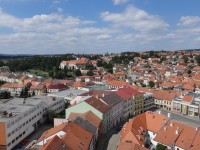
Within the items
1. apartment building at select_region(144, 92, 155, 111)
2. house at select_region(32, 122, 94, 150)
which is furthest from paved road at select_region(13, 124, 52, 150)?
apartment building at select_region(144, 92, 155, 111)

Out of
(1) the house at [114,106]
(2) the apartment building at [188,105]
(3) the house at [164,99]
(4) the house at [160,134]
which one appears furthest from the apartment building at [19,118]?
(2) the apartment building at [188,105]

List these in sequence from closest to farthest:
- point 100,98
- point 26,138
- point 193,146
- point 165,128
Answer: point 193,146 → point 165,128 → point 26,138 → point 100,98

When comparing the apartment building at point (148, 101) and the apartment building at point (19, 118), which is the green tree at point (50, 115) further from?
the apartment building at point (148, 101)

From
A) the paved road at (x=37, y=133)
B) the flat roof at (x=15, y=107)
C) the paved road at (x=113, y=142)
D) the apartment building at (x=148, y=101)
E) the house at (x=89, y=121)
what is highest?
the flat roof at (x=15, y=107)

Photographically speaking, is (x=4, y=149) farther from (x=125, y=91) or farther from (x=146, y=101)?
(x=146, y=101)

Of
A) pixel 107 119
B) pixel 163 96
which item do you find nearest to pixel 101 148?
pixel 107 119

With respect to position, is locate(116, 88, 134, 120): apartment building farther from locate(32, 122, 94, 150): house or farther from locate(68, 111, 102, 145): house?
locate(32, 122, 94, 150): house

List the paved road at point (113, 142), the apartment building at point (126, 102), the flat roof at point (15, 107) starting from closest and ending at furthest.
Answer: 1. the paved road at point (113, 142)
2. the flat roof at point (15, 107)
3. the apartment building at point (126, 102)

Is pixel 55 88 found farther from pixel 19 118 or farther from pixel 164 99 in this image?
pixel 19 118
